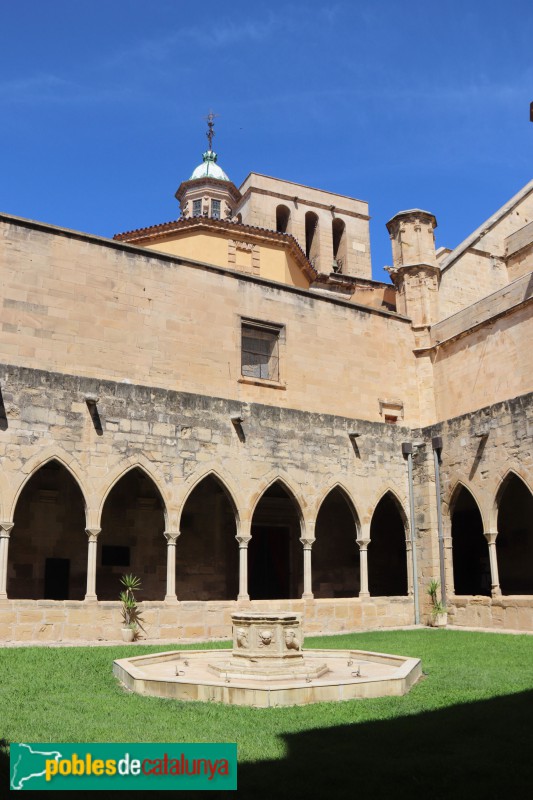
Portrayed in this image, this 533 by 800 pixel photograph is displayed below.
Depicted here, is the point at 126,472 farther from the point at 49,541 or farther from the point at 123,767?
the point at 123,767

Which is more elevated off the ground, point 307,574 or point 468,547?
point 468,547

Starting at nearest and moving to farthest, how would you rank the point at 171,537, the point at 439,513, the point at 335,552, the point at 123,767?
1. the point at 123,767
2. the point at 171,537
3. the point at 439,513
4. the point at 335,552

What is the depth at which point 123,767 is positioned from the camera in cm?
451

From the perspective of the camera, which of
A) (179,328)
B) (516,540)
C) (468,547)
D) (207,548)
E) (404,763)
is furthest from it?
(468,547)

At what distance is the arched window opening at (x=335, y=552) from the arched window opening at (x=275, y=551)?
510mm

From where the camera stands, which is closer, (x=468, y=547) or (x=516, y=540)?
(x=516, y=540)

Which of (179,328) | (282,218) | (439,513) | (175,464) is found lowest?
(439,513)

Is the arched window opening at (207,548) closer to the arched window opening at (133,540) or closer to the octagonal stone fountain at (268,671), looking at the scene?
the arched window opening at (133,540)

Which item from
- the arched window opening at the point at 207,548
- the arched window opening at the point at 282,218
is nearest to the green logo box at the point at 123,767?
the arched window opening at the point at 207,548

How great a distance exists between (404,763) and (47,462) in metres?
9.33

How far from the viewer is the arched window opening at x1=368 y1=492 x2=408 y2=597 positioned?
19250 mm

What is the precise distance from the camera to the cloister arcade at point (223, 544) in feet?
47.1

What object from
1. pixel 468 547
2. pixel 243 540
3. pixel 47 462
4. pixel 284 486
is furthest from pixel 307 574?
pixel 468 547

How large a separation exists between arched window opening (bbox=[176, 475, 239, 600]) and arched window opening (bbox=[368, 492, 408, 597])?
4291 millimetres
